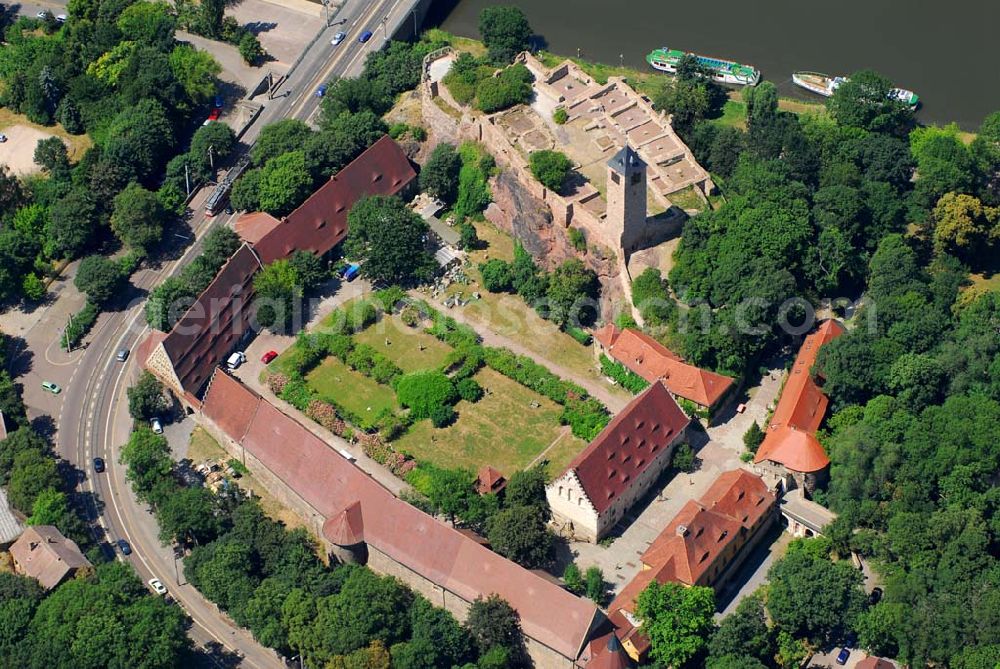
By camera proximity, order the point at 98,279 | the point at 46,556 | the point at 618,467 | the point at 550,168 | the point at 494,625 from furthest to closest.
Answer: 1. the point at 98,279
2. the point at 550,168
3. the point at 618,467
4. the point at 46,556
5. the point at 494,625

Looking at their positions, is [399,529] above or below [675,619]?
above

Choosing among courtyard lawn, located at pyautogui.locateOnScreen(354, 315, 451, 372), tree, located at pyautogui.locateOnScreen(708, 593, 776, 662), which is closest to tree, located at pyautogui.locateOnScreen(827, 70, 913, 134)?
courtyard lawn, located at pyautogui.locateOnScreen(354, 315, 451, 372)

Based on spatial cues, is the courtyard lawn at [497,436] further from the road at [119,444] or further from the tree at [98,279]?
the tree at [98,279]

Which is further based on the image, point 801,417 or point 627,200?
point 627,200

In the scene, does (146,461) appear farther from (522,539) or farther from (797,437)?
(797,437)

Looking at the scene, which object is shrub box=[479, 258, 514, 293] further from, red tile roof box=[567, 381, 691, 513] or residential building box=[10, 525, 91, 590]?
residential building box=[10, 525, 91, 590]

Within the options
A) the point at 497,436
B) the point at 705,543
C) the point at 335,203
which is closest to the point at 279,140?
the point at 335,203

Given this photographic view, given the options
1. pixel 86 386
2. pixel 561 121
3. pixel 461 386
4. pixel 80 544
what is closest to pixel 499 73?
pixel 561 121

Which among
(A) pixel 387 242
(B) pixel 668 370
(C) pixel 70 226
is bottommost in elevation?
(B) pixel 668 370

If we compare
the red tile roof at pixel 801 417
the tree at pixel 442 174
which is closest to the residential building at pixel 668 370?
the red tile roof at pixel 801 417
